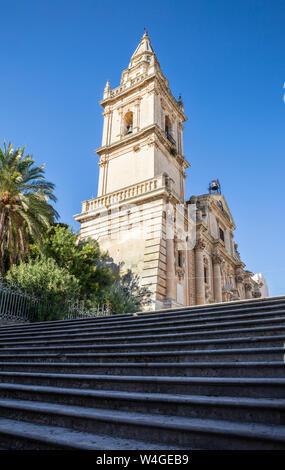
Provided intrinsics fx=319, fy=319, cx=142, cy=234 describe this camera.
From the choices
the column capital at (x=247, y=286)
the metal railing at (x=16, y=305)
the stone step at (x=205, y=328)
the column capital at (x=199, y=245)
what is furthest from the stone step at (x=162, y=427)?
the column capital at (x=247, y=286)

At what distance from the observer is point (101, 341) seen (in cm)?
521

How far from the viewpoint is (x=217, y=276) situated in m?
22.9

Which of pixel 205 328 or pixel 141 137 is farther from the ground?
pixel 141 137

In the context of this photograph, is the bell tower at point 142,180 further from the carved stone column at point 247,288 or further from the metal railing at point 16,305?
the carved stone column at point 247,288

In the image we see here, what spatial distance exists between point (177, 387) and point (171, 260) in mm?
13071

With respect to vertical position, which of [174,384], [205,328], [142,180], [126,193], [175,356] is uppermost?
[142,180]

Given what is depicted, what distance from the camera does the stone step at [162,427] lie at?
2.14 m

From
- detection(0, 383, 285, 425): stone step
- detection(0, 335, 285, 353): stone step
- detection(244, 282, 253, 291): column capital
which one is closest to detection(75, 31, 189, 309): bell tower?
detection(0, 335, 285, 353): stone step

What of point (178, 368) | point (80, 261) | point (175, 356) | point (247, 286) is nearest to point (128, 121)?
point (80, 261)

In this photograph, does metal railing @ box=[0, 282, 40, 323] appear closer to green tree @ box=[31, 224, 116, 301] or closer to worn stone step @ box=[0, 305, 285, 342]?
green tree @ box=[31, 224, 116, 301]

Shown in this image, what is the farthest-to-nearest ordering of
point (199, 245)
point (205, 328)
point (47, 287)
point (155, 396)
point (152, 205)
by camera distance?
point (199, 245), point (152, 205), point (47, 287), point (205, 328), point (155, 396)

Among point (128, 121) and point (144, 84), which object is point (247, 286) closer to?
point (128, 121)

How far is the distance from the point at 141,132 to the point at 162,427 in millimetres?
19043
